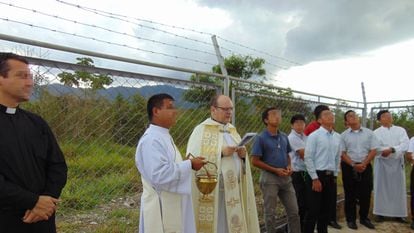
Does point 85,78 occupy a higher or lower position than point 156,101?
higher

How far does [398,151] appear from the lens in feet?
21.9

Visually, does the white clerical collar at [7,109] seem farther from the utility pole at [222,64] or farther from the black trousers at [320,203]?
the black trousers at [320,203]

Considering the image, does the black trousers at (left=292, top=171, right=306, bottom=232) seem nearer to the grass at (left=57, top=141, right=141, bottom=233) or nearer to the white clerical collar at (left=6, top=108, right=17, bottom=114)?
the grass at (left=57, top=141, right=141, bottom=233)

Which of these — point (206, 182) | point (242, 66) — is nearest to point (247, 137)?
point (206, 182)

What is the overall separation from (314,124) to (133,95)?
10.7 ft

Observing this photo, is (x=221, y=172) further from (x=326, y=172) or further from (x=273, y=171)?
(x=326, y=172)

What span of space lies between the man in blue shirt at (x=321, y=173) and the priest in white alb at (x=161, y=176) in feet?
7.83

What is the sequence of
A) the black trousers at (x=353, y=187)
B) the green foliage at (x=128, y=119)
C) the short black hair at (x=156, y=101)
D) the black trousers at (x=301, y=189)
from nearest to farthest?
the short black hair at (x=156, y=101) → the green foliage at (x=128, y=119) → the black trousers at (x=301, y=189) → the black trousers at (x=353, y=187)

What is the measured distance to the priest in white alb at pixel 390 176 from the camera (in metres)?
6.78

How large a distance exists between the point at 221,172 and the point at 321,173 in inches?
70.1

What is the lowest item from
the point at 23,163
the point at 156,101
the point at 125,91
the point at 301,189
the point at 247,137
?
the point at 301,189

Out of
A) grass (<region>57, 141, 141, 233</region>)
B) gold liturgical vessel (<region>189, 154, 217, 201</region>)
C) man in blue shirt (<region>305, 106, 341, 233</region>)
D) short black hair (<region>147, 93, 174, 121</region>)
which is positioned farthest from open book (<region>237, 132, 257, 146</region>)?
man in blue shirt (<region>305, 106, 341, 233</region>)

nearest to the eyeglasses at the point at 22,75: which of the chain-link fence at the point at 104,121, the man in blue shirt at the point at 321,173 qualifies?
the chain-link fence at the point at 104,121

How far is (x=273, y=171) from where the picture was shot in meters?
4.71
